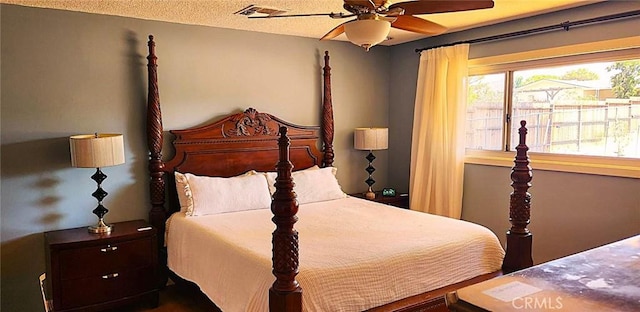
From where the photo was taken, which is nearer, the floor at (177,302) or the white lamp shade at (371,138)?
the floor at (177,302)

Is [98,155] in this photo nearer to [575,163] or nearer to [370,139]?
[370,139]

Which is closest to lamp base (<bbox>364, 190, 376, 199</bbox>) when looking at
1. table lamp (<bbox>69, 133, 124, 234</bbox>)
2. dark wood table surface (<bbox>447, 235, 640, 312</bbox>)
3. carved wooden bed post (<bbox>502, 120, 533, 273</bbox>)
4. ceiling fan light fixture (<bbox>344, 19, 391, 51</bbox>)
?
carved wooden bed post (<bbox>502, 120, 533, 273</bbox>)

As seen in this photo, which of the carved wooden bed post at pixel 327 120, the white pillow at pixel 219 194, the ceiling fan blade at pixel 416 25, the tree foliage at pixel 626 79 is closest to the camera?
the ceiling fan blade at pixel 416 25

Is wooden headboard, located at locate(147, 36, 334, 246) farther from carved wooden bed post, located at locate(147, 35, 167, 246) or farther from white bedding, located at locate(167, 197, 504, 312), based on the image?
white bedding, located at locate(167, 197, 504, 312)

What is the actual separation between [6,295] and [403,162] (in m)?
3.76

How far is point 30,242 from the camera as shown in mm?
3297

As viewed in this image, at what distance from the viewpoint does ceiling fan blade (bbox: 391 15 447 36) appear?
249 centimetres

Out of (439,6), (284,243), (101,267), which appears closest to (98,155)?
(101,267)

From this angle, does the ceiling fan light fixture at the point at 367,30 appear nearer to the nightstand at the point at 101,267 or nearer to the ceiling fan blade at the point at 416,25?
the ceiling fan blade at the point at 416,25

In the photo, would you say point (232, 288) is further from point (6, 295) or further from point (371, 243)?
point (6, 295)

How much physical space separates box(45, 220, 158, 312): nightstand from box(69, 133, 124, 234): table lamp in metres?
0.15

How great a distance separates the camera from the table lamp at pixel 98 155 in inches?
123

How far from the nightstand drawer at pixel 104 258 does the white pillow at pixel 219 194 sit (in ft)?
1.38

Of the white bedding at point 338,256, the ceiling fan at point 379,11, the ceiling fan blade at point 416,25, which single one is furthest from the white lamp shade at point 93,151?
the ceiling fan blade at point 416,25
